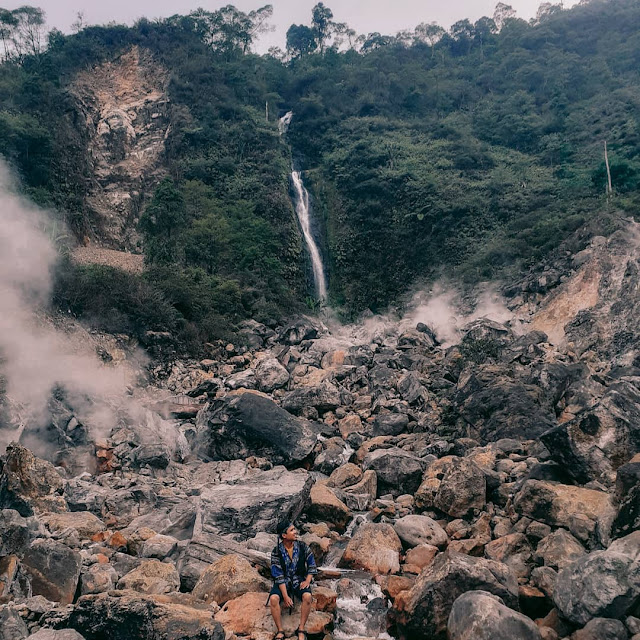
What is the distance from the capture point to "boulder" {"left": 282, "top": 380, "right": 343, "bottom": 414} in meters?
12.1

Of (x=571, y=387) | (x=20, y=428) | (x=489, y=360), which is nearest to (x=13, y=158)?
(x=20, y=428)

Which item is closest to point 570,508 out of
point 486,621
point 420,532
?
point 420,532

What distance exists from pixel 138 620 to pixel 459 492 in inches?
164

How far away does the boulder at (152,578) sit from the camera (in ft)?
14.9

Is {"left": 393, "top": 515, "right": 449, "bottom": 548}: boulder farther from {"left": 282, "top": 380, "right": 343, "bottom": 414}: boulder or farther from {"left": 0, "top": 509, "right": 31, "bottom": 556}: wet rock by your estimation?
{"left": 282, "top": 380, "right": 343, "bottom": 414}: boulder

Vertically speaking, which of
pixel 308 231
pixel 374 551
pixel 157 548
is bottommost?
pixel 374 551

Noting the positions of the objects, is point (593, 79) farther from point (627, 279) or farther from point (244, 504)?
point (244, 504)

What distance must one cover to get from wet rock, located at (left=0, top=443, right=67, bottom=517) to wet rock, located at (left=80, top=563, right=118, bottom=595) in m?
1.44

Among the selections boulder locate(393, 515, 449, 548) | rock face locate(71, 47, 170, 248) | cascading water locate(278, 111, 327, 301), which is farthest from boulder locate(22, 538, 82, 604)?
rock face locate(71, 47, 170, 248)

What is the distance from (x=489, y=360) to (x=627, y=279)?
5739 mm

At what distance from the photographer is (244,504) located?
6594 millimetres

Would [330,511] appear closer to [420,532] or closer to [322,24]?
[420,532]

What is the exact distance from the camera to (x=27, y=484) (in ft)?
20.6

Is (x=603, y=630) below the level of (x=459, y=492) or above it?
above
